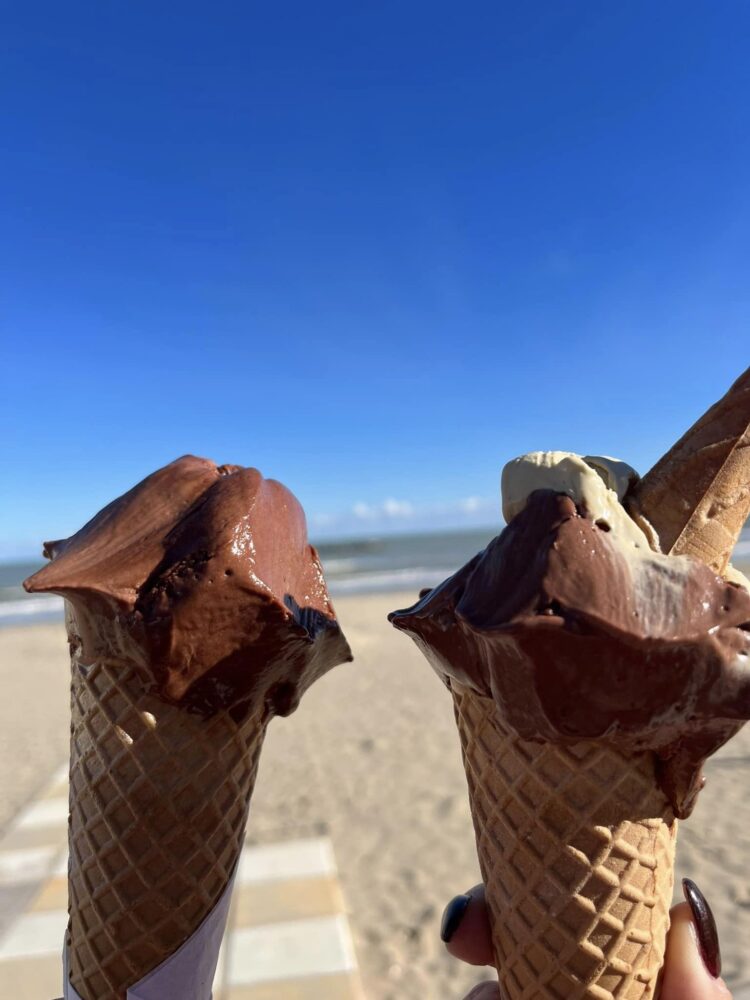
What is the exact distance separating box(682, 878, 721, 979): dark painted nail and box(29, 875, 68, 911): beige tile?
10.7 ft

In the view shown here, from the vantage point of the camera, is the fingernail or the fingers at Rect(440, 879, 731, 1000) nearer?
the fingers at Rect(440, 879, 731, 1000)

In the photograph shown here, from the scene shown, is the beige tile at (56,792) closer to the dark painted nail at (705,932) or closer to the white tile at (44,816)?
the white tile at (44,816)

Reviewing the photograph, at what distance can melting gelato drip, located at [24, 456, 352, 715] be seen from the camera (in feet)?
3.80

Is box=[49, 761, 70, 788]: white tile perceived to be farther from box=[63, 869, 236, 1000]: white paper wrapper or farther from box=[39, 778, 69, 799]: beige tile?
box=[63, 869, 236, 1000]: white paper wrapper

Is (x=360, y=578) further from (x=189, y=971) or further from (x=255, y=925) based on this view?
(x=189, y=971)

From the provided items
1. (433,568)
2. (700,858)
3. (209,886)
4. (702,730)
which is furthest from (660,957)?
(433,568)

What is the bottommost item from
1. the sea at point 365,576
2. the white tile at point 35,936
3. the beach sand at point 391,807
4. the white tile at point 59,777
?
the beach sand at point 391,807

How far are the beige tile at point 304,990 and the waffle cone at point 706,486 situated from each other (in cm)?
267

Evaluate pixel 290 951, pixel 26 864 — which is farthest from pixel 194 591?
pixel 26 864

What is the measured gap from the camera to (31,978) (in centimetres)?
287

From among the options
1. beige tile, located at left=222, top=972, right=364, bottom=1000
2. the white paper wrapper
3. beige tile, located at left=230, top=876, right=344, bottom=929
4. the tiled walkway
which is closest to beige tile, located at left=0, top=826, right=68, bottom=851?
the tiled walkway

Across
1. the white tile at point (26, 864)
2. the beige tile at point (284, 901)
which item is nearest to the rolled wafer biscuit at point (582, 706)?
the beige tile at point (284, 901)

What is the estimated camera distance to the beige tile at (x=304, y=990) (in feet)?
8.90

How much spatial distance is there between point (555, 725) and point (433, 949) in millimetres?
2832
